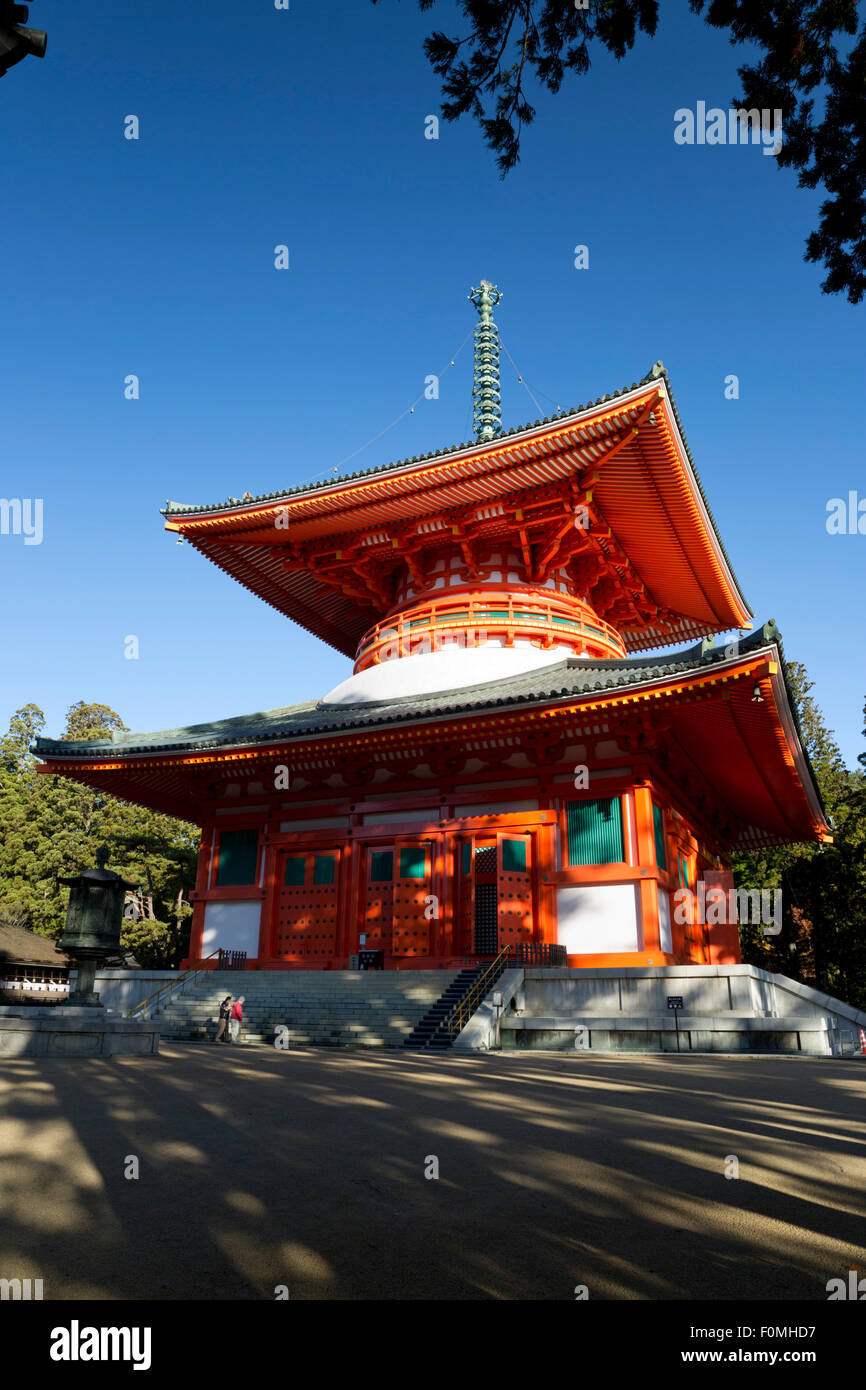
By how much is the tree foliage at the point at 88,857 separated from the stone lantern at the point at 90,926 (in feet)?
86.0

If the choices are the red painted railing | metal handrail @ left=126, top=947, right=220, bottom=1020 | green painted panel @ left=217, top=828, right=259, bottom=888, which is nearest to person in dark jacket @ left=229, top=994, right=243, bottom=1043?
metal handrail @ left=126, top=947, right=220, bottom=1020

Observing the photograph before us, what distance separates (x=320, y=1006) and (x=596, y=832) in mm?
6171

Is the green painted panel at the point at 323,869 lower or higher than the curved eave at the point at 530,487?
lower

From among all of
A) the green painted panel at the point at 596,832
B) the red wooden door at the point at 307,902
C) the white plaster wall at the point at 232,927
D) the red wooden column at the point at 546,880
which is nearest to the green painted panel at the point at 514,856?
the red wooden column at the point at 546,880

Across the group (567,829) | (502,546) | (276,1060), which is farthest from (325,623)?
(276,1060)

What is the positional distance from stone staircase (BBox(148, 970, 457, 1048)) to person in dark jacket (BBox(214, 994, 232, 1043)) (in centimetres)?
41

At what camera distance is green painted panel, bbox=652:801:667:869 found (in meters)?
17.6

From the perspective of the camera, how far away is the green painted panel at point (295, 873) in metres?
20.5

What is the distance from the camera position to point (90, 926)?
12.4m

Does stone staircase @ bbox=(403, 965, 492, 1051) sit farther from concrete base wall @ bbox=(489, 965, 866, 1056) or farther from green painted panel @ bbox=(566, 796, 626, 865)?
green painted panel @ bbox=(566, 796, 626, 865)

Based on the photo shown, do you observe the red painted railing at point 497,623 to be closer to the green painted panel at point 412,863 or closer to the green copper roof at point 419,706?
the green copper roof at point 419,706

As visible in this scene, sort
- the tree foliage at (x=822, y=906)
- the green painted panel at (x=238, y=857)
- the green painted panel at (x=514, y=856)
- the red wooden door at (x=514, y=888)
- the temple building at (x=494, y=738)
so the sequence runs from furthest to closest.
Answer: the tree foliage at (x=822, y=906), the green painted panel at (x=238, y=857), the green painted panel at (x=514, y=856), the red wooden door at (x=514, y=888), the temple building at (x=494, y=738)

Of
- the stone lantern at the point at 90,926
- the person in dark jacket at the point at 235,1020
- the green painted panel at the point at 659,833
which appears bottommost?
the person in dark jacket at the point at 235,1020
